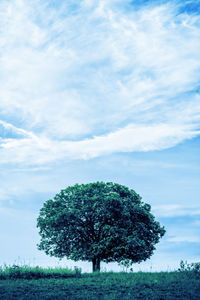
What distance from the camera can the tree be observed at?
3288 cm

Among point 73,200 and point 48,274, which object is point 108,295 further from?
point 73,200

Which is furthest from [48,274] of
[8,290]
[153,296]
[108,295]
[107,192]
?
[107,192]

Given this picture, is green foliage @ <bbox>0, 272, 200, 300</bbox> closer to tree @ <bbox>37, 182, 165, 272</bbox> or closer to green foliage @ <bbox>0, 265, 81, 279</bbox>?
green foliage @ <bbox>0, 265, 81, 279</bbox>

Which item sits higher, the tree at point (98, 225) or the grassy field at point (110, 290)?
the tree at point (98, 225)

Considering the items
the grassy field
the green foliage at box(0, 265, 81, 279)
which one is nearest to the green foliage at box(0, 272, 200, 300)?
the grassy field

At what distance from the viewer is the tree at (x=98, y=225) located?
32875 millimetres

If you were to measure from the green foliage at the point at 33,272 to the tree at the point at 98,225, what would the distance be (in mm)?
8261

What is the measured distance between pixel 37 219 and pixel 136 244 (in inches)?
480

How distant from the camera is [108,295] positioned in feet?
48.3

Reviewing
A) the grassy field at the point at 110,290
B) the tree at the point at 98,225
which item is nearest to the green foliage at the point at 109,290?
the grassy field at the point at 110,290

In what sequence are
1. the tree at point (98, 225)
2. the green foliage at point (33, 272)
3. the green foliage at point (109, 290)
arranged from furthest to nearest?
the tree at point (98, 225)
the green foliage at point (33, 272)
the green foliage at point (109, 290)

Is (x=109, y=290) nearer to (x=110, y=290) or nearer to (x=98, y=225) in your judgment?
(x=110, y=290)

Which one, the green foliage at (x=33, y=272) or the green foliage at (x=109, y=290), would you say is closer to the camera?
the green foliage at (x=109, y=290)

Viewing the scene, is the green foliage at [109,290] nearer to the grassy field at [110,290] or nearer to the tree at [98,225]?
the grassy field at [110,290]
